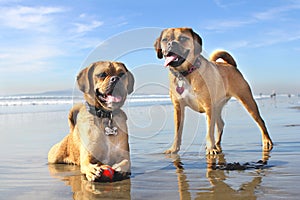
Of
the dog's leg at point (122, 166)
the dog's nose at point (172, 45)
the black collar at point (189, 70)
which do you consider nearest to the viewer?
the dog's leg at point (122, 166)

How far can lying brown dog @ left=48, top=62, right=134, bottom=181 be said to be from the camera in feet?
14.4

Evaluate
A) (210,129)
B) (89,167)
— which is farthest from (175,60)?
(89,167)

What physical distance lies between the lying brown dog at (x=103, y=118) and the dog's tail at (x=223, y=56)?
3.01 m

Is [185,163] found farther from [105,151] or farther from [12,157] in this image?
[12,157]

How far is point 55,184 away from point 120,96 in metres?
1.26

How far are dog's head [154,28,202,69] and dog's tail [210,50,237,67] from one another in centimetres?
136

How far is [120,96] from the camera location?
4547 mm

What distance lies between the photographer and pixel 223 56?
23.6ft

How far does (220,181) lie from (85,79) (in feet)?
6.45

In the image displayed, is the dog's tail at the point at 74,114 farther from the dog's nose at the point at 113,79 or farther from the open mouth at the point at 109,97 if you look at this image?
the dog's nose at the point at 113,79

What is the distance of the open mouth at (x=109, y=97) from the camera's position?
4.45 m

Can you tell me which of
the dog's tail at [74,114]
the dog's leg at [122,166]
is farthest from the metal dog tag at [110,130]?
the dog's tail at [74,114]

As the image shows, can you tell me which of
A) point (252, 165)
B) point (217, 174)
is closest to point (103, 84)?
point (217, 174)

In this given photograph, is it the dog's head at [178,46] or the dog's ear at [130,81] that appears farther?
the dog's head at [178,46]
